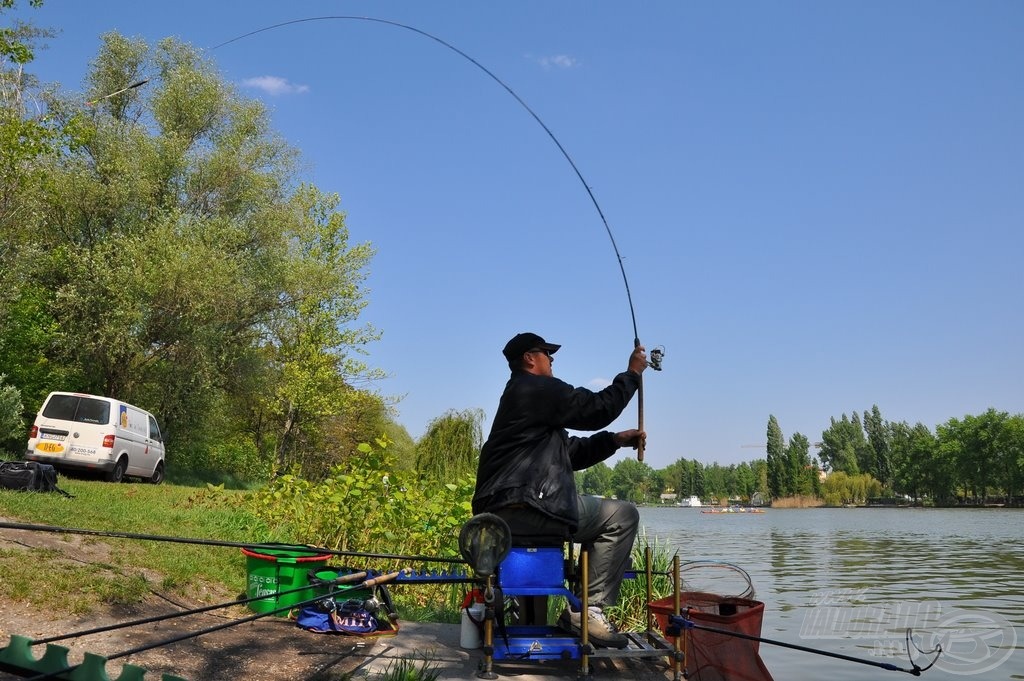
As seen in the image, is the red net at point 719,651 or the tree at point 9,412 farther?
the tree at point 9,412

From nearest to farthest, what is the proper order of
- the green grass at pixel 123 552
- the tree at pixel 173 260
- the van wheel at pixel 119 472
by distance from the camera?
the green grass at pixel 123 552, the van wheel at pixel 119 472, the tree at pixel 173 260

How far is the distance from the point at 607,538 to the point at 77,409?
15.4 meters

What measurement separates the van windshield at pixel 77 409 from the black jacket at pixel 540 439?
14.9 meters

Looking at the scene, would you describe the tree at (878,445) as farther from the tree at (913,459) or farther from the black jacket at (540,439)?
the black jacket at (540,439)

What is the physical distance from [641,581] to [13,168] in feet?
50.9

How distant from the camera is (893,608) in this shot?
12414 mm

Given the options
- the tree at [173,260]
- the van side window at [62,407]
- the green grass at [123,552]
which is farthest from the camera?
the tree at [173,260]

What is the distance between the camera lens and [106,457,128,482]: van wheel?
694 inches

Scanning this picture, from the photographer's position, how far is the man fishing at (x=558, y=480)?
Result: 4.68 meters

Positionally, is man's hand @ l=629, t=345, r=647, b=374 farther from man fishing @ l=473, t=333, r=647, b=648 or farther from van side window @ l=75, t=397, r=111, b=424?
van side window @ l=75, t=397, r=111, b=424

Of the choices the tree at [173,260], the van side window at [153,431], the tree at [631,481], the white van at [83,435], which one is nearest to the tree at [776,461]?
the tree at [631,481]

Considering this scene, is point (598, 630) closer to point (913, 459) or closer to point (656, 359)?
point (656, 359)

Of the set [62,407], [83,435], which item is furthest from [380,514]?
[62,407]

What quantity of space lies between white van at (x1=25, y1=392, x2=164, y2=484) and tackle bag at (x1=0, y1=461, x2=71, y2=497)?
5.76 m
